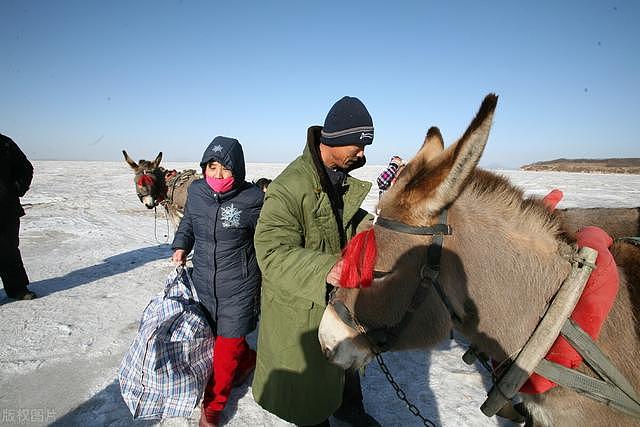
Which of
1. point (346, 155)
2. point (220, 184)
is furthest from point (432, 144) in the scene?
A: point (220, 184)

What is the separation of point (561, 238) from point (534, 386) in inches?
24.7

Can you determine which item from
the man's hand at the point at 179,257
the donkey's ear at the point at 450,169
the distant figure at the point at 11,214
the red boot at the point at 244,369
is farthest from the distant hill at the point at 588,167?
the distant figure at the point at 11,214

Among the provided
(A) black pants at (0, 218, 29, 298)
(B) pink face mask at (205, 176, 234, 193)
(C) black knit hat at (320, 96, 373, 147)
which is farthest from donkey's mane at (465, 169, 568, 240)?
(A) black pants at (0, 218, 29, 298)

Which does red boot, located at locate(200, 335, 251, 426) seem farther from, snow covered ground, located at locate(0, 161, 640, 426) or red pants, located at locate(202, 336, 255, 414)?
snow covered ground, located at locate(0, 161, 640, 426)

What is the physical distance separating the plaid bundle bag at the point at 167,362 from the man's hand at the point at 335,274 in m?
1.89

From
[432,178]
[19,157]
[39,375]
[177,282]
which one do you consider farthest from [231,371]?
[19,157]

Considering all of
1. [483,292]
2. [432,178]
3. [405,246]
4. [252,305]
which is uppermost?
[432,178]

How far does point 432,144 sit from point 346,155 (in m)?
0.59

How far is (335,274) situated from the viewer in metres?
1.48

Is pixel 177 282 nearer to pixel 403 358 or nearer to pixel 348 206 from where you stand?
pixel 348 206

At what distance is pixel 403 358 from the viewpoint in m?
4.04

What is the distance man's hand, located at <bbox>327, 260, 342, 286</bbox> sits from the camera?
1463 millimetres

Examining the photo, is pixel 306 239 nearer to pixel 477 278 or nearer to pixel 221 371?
pixel 477 278

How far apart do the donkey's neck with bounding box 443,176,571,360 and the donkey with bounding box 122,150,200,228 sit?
7.14m
